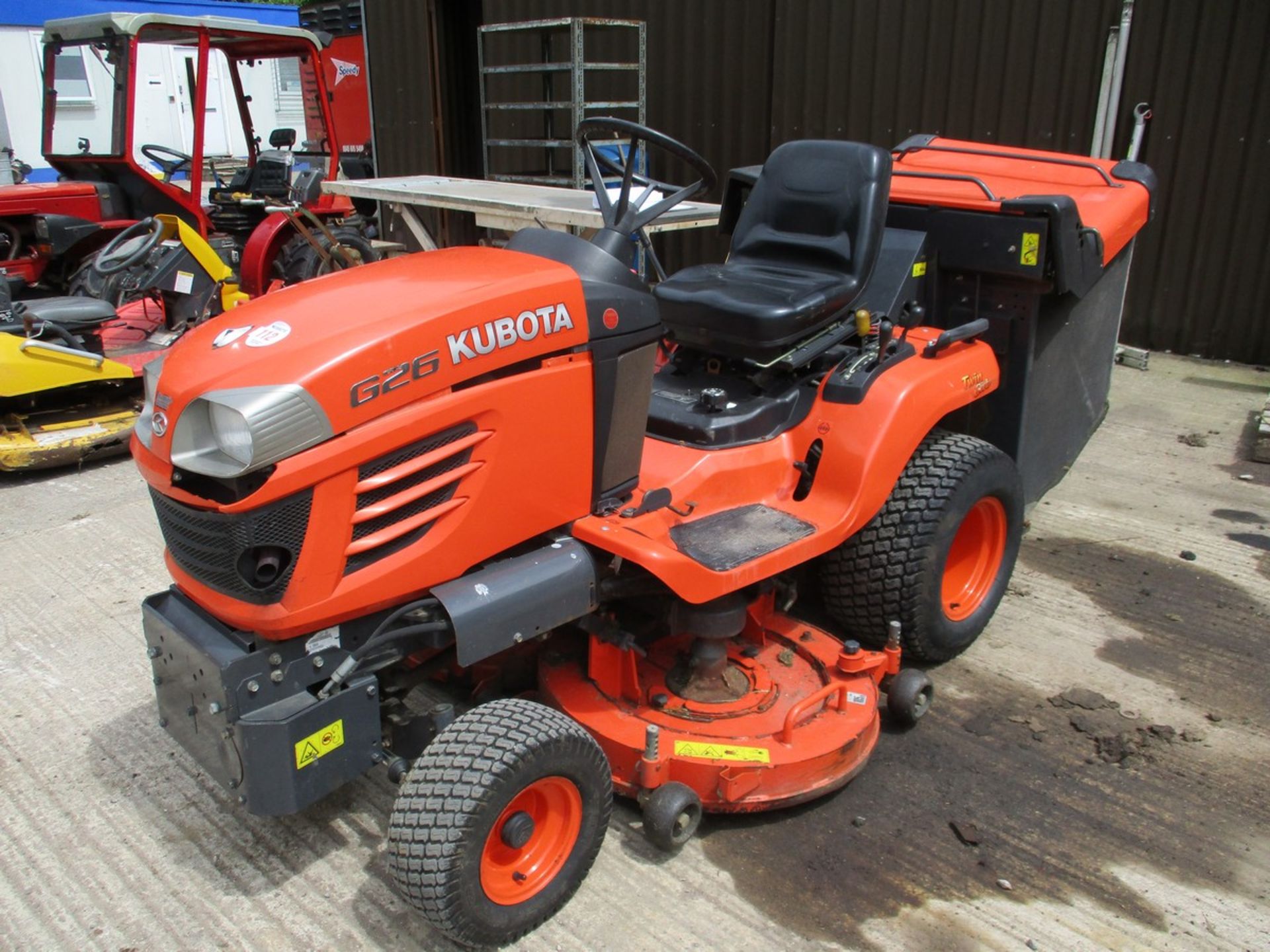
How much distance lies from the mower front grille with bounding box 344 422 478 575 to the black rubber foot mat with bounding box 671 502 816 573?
63 cm

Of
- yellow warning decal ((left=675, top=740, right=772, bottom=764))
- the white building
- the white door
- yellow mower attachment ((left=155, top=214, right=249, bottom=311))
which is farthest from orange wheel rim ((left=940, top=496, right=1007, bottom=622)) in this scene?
the white door

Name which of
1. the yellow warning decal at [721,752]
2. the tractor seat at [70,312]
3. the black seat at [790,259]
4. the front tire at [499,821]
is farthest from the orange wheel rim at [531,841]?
the tractor seat at [70,312]

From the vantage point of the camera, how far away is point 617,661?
2.64 m

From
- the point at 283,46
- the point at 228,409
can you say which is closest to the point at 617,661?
the point at 228,409

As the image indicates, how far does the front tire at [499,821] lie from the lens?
6.52ft

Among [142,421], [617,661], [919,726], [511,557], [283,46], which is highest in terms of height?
[283,46]

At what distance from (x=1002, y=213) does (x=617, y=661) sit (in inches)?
77.5

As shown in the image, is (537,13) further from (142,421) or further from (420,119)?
(142,421)

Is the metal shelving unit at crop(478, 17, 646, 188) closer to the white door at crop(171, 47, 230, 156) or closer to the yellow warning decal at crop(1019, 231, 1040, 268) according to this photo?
the yellow warning decal at crop(1019, 231, 1040, 268)

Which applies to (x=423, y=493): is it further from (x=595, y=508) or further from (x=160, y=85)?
(x=160, y=85)

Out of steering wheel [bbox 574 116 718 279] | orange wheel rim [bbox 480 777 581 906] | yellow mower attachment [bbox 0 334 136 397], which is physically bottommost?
orange wheel rim [bbox 480 777 581 906]

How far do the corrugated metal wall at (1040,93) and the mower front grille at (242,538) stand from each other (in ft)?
19.2

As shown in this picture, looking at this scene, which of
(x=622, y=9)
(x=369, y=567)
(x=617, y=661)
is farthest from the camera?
(x=622, y=9)

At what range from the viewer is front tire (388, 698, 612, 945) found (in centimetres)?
199
